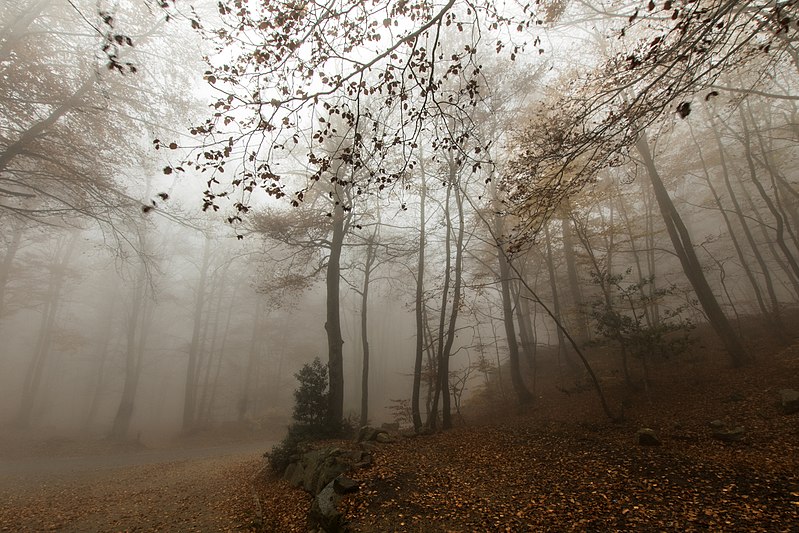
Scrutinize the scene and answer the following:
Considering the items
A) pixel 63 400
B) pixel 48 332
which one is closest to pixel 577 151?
pixel 48 332

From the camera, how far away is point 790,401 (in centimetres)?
623

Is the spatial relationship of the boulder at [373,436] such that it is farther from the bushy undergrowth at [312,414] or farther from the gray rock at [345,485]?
the gray rock at [345,485]

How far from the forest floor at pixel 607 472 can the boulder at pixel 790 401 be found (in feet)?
0.69

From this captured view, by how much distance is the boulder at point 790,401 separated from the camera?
20.3 ft

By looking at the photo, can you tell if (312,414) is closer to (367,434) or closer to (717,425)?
(367,434)

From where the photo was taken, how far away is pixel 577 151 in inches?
170

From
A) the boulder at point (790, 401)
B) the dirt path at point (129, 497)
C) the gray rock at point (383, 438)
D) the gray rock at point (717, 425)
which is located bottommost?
the dirt path at point (129, 497)

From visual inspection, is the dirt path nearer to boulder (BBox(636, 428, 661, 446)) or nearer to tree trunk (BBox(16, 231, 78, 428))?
boulder (BBox(636, 428, 661, 446))

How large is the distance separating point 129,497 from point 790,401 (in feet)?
42.8

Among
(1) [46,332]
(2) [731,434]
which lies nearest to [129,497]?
(2) [731,434]

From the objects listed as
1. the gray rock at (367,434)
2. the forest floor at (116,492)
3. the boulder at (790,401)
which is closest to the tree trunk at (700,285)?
the boulder at (790,401)

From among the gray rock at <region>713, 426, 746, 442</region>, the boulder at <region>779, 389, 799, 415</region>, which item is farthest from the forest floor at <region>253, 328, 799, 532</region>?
the boulder at <region>779, 389, 799, 415</region>

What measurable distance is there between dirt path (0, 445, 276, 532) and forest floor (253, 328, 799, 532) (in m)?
0.89

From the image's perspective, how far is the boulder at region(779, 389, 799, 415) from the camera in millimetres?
6180
